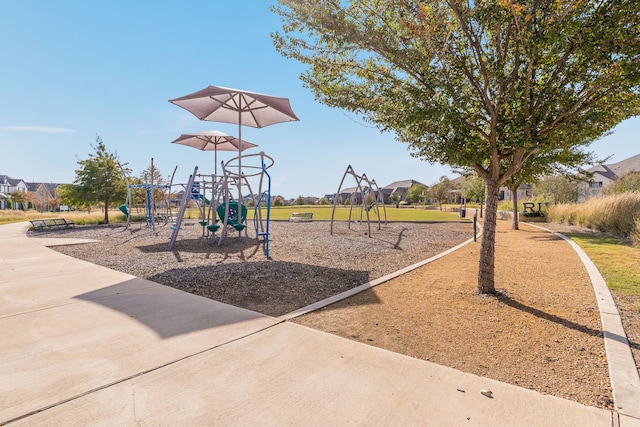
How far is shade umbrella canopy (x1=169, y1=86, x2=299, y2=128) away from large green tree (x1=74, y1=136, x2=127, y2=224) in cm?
1259

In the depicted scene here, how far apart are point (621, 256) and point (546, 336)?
647 cm

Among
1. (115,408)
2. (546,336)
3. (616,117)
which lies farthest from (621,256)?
(115,408)

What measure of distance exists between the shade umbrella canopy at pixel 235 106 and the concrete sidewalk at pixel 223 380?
19.5ft

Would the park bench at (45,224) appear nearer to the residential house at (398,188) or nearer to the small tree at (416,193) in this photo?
the small tree at (416,193)

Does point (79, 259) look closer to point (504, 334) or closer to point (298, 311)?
point (298, 311)

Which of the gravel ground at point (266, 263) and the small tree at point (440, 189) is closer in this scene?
the gravel ground at point (266, 263)

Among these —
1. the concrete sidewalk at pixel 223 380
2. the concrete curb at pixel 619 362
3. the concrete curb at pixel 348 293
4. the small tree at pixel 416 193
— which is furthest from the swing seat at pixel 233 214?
the small tree at pixel 416 193

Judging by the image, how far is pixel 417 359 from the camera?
2.95 m

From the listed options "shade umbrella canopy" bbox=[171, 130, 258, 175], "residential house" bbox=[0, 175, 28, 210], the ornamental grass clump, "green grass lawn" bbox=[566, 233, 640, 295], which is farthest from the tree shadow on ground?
"residential house" bbox=[0, 175, 28, 210]

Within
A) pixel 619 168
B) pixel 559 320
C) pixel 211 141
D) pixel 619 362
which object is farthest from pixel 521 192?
pixel 619 362

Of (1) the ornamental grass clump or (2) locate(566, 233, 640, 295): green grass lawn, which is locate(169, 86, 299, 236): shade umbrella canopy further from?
(1) the ornamental grass clump

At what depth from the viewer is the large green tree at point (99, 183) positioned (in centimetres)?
1914

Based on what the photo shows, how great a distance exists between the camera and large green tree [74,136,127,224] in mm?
19141

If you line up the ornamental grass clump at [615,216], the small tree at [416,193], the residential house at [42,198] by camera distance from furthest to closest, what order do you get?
the small tree at [416,193] → the residential house at [42,198] → the ornamental grass clump at [615,216]
